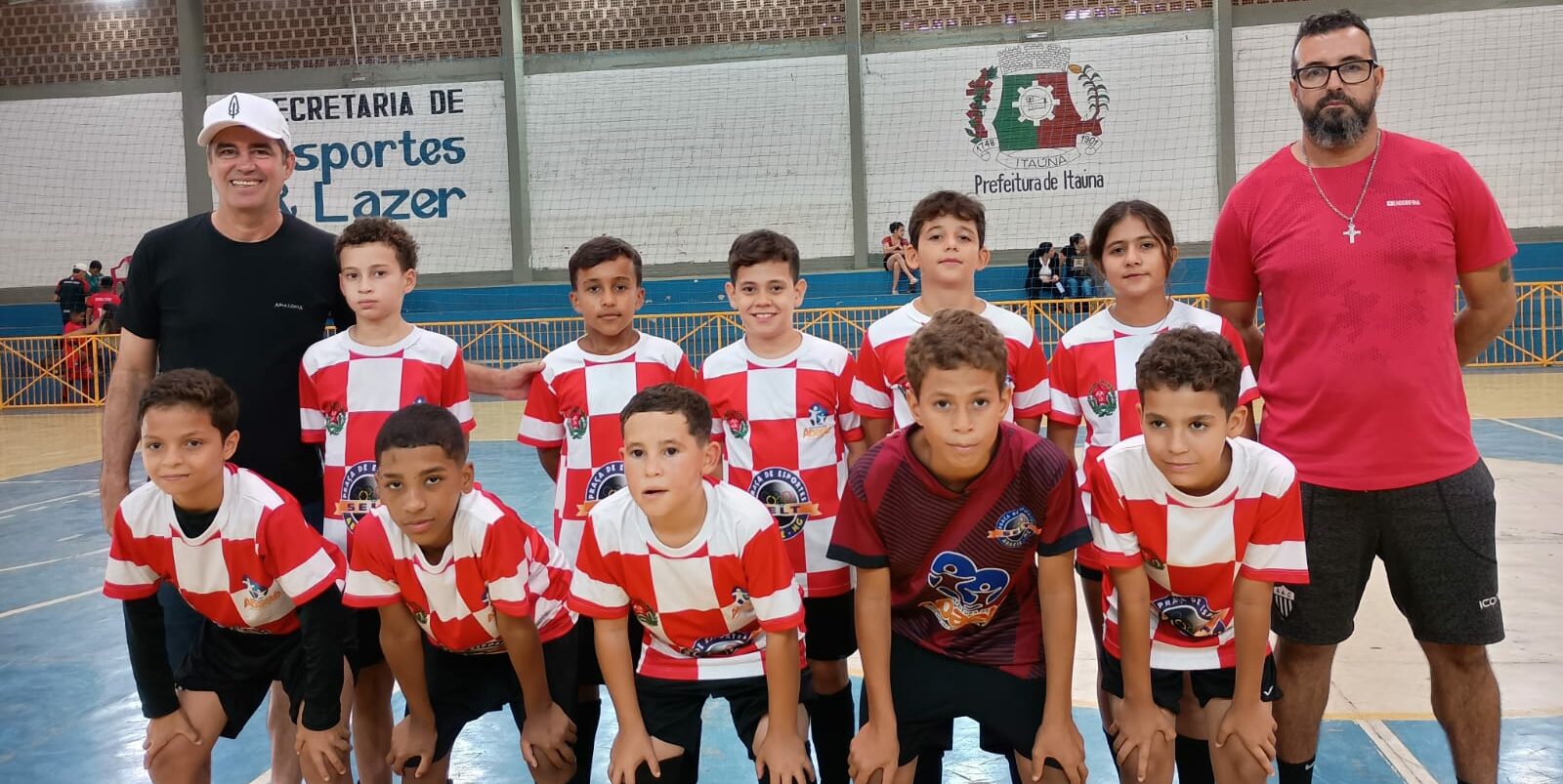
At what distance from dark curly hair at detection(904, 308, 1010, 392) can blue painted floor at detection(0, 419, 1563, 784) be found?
5.23ft

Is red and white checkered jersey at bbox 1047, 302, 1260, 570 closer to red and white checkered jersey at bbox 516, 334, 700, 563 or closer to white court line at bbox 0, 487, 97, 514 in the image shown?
red and white checkered jersey at bbox 516, 334, 700, 563

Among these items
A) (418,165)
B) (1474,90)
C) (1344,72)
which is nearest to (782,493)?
(1344,72)

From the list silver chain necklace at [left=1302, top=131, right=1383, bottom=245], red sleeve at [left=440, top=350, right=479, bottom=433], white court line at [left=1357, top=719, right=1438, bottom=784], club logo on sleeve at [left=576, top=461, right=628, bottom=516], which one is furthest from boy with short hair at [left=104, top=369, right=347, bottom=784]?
white court line at [left=1357, top=719, right=1438, bottom=784]

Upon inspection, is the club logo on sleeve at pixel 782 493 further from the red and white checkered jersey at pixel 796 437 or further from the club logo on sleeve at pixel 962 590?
the club logo on sleeve at pixel 962 590

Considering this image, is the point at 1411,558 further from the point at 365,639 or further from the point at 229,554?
the point at 229,554

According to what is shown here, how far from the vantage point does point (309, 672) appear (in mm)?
3055

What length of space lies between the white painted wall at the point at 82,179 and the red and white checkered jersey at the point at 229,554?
20.1 metres

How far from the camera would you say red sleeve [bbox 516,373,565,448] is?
3.69 meters

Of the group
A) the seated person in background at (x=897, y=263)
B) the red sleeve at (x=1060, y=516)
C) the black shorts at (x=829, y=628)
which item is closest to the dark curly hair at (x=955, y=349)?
the red sleeve at (x=1060, y=516)

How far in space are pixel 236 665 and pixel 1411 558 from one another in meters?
3.36

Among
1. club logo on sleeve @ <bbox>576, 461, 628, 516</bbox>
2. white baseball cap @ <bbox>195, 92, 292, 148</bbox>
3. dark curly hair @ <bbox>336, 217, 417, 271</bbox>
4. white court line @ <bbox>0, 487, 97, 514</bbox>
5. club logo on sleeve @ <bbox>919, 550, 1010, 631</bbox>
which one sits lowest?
white court line @ <bbox>0, 487, 97, 514</bbox>

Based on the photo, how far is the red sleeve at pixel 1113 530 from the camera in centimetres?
283

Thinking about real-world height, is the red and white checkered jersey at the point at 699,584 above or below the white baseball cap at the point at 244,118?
below

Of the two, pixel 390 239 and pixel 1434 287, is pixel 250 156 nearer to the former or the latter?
pixel 390 239
